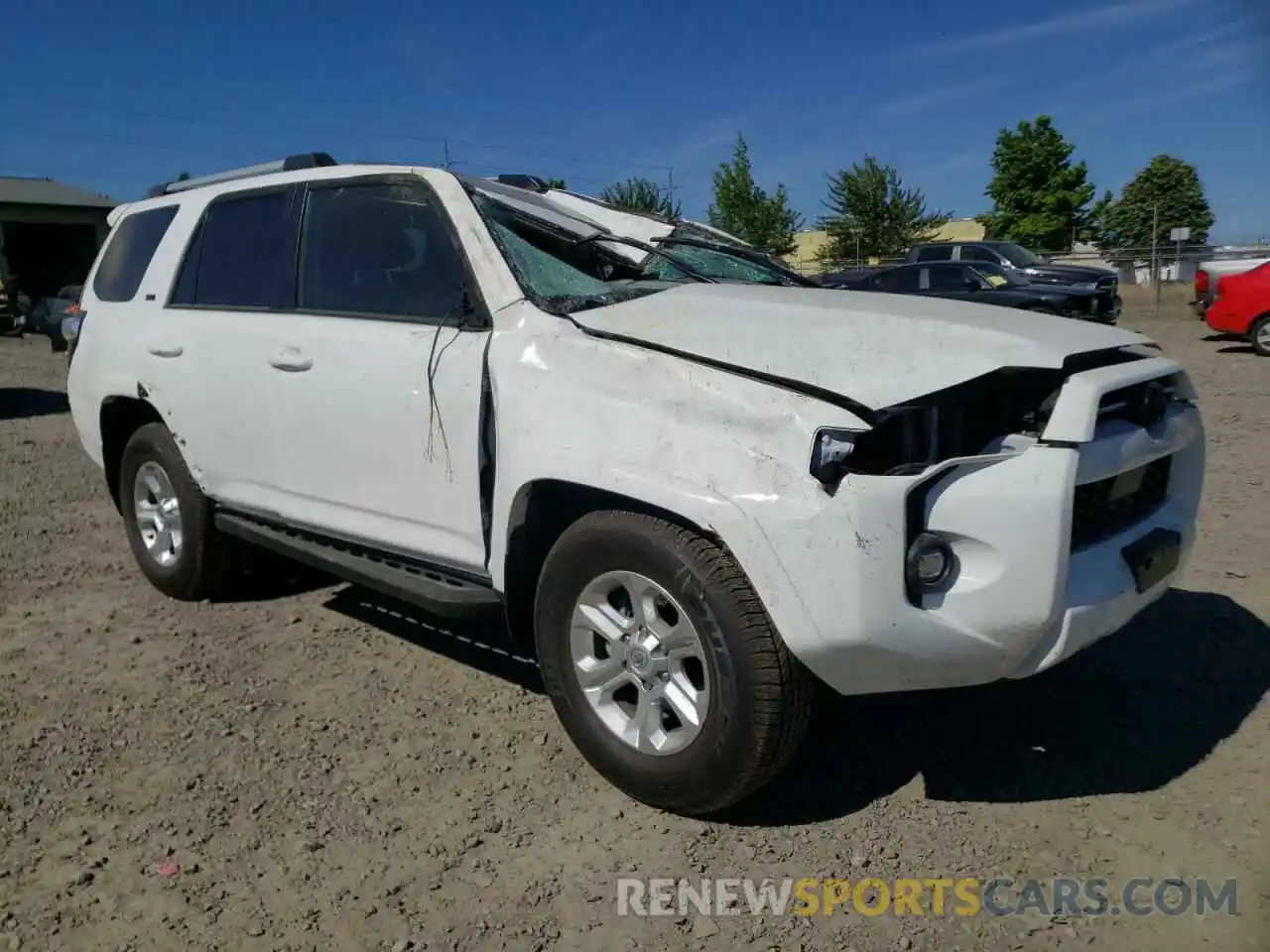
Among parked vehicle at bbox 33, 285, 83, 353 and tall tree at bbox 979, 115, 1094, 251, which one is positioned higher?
tall tree at bbox 979, 115, 1094, 251

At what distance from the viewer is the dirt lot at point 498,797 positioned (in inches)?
101

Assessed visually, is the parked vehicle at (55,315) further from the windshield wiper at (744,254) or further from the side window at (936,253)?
the side window at (936,253)

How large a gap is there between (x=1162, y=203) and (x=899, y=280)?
182 feet

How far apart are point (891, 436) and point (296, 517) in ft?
8.09

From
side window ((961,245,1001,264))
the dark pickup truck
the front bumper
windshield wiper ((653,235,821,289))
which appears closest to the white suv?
the front bumper

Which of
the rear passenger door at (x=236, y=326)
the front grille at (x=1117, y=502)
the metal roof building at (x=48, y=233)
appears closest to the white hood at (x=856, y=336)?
the front grille at (x=1117, y=502)

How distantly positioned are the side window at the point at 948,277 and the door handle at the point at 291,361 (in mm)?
13515

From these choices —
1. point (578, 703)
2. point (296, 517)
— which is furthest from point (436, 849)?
point (296, 517)

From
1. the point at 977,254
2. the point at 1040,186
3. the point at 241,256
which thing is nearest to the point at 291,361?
the point at 241,256

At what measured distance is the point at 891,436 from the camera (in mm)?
2656

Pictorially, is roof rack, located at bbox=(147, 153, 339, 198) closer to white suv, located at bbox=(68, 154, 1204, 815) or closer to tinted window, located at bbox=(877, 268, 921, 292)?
white suv, located at bbox=(68, 154, 1204, 815)

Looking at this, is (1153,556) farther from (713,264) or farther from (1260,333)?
(1260,333)

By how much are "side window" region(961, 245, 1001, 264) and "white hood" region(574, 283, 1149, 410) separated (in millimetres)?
19887

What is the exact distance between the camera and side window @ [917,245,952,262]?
75.7 feet
